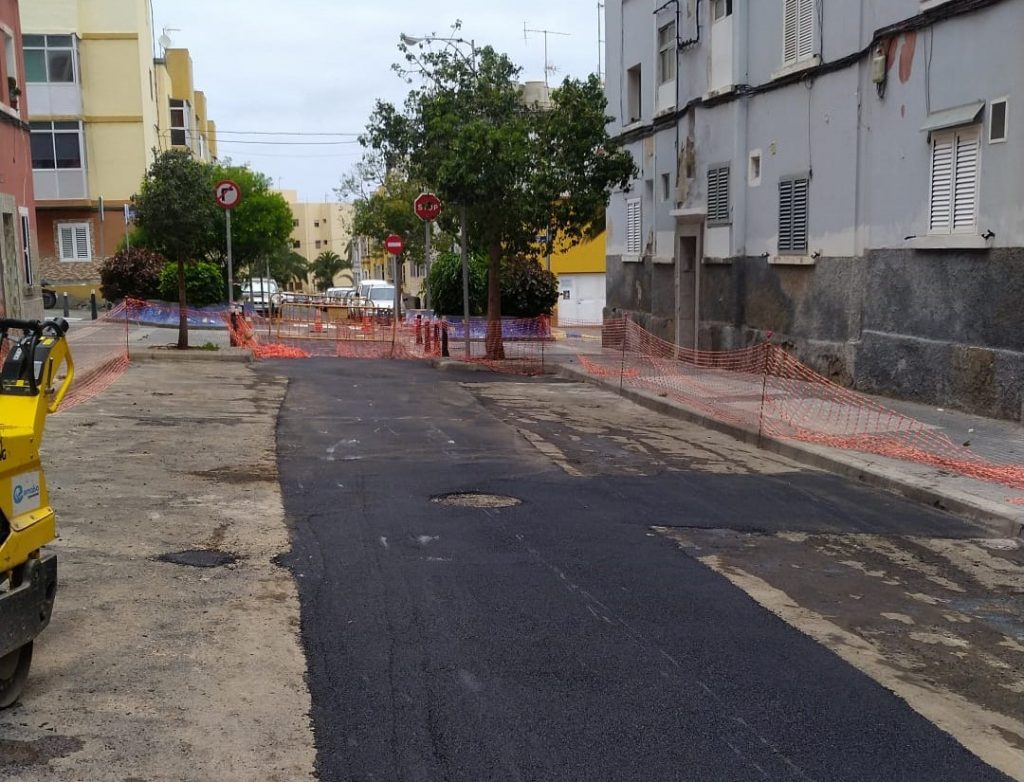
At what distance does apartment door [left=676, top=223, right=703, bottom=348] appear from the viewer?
23.3 metres

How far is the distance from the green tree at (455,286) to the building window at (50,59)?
68.1 feet

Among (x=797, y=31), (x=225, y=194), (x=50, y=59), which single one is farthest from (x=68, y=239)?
(x=797, y=31)

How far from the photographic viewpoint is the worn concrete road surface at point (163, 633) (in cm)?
443

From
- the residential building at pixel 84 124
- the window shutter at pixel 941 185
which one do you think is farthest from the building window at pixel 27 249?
the residential building at pixel 84 124

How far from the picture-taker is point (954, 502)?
9.37 meters

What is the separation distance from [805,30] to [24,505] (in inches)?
643

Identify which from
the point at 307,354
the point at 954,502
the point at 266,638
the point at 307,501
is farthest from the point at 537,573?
the point at 307,354

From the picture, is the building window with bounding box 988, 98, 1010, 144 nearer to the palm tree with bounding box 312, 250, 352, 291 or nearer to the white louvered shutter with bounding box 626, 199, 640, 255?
the white louvered shutter with bounding box 626, 199, 640, 255

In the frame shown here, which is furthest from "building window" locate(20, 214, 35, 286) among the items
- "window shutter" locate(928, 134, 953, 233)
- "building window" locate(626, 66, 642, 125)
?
"window shutter" locate(928, 134, 953, 233)

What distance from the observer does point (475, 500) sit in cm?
931

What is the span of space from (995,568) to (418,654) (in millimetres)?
4426

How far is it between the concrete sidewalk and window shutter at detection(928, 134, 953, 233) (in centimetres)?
243

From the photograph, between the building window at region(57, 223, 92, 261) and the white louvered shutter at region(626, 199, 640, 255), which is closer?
the white louvered shutter at region(626, 199, 640, 255)

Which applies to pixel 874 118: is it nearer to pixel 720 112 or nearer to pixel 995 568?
pixel 720 112
